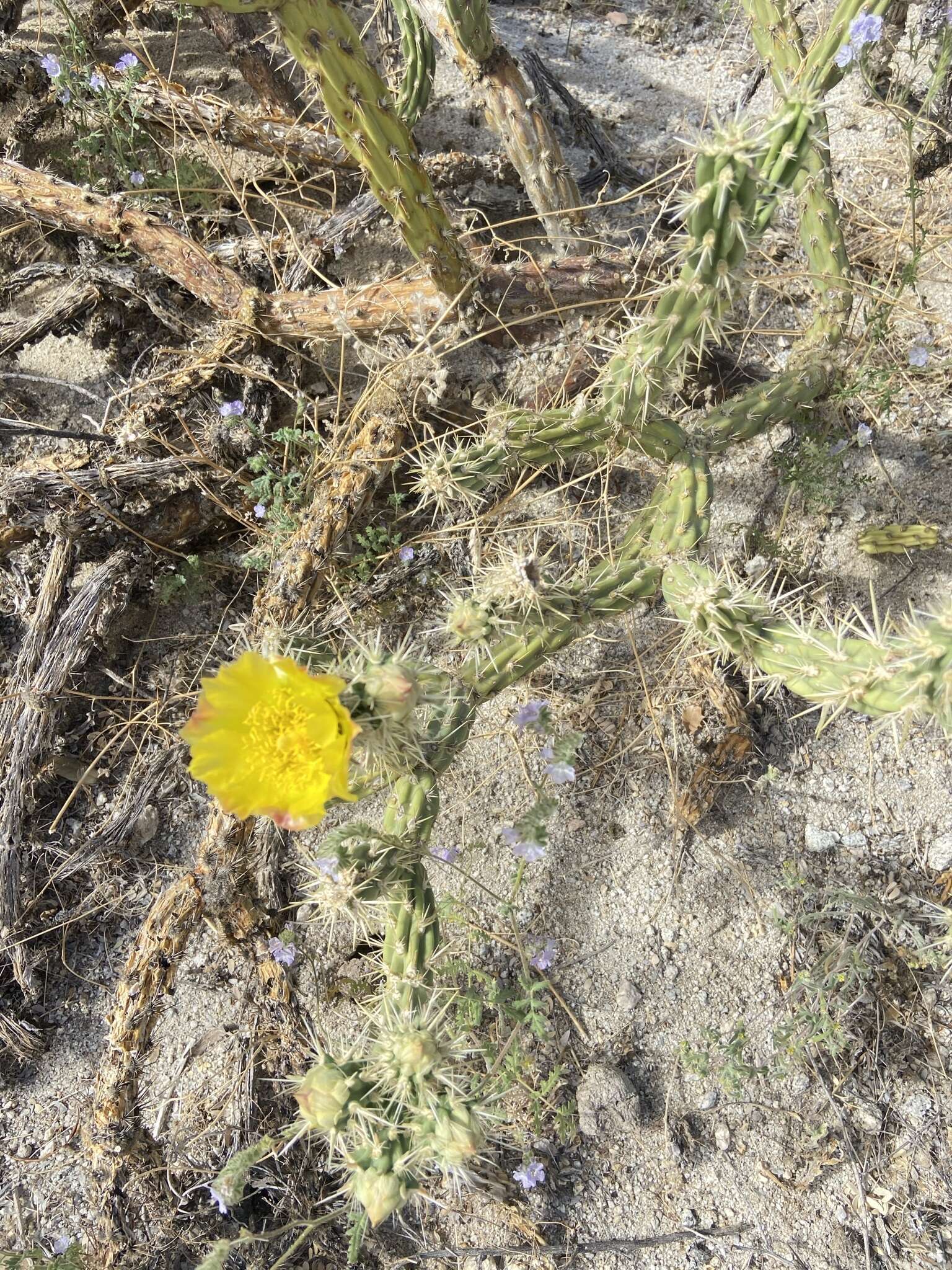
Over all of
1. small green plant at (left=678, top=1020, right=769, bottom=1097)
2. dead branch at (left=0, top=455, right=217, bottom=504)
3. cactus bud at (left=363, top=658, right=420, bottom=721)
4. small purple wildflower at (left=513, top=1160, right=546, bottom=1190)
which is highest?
dead branch at (left=0, top=455, right=217, bottom=504)

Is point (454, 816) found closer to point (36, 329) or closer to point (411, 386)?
point (411, 386)

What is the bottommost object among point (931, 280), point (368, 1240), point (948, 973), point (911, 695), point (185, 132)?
point (948, 973)

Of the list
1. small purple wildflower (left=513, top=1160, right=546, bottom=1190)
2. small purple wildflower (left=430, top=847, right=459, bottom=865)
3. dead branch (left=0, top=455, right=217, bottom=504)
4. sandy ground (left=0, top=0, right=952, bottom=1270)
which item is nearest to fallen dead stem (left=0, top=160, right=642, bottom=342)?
sandy ground (left=0, top=0, right=952, bottom=1270)

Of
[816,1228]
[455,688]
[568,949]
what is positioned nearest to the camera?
[455,688]

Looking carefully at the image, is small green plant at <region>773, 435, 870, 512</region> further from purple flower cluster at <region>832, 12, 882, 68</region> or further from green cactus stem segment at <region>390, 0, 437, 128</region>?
green cactus stem segment at <region>390, 0, 437, 128</region>

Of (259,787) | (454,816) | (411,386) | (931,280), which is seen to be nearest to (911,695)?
(259,787)

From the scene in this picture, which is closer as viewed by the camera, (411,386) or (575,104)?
(411,386)

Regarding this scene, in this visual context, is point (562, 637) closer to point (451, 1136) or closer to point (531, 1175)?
point (451, 1136)
